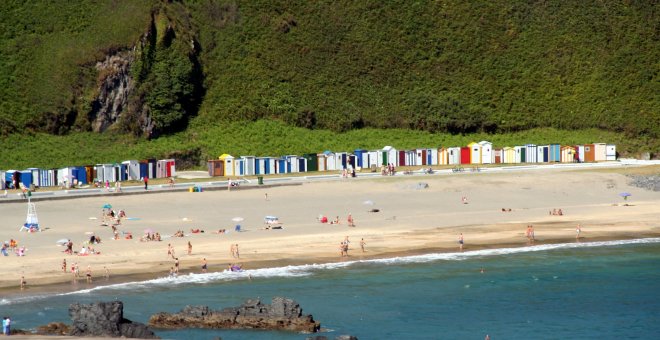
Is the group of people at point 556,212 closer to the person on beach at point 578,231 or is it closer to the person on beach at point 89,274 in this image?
the person on beach at point 578,231

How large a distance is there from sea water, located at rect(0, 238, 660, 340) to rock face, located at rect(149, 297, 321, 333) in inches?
18.0

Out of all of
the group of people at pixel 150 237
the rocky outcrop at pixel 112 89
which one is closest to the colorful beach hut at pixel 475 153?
the rocky outcrop at pixel 112 89

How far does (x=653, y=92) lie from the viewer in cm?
9694

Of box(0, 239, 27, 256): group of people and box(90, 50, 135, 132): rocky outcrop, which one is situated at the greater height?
box(90, 50, 135, 132): rocky outcrop

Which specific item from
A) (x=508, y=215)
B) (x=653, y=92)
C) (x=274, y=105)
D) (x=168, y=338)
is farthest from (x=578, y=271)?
(x=653, y=92)

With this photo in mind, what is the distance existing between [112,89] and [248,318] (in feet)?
158

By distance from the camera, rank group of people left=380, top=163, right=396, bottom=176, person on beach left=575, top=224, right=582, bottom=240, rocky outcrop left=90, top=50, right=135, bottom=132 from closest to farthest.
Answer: person on beach left=575, top=224, right=582, bottom=240, group of people left=380, top=163, right=396, bottom=176, rocky outcrop left=90, top=50, right=135, bottom=132

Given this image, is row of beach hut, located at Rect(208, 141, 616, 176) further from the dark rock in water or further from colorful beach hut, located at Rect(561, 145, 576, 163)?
the dark rock in water

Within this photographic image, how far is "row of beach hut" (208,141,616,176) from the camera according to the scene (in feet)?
254

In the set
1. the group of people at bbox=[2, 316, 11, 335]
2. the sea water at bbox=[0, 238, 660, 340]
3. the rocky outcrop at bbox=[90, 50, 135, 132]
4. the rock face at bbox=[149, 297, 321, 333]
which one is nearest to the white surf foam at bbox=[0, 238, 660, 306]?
the sea water at bbox=[0, 238, 660, 340]

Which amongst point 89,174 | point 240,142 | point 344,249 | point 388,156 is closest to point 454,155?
point 388,156

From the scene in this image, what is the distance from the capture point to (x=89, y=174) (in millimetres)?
72812

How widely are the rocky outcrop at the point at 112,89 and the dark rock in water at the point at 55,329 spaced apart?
45577mm

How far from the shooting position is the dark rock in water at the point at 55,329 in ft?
126
